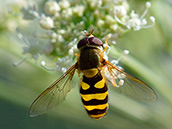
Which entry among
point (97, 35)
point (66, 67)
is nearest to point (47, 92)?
point (66, 67)

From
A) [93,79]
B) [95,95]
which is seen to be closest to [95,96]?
[95,95]

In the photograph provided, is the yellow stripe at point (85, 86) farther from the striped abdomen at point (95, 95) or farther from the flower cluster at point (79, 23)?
the flower cluster at point (79, 23)

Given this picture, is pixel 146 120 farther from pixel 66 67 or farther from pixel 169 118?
pixel 66 67

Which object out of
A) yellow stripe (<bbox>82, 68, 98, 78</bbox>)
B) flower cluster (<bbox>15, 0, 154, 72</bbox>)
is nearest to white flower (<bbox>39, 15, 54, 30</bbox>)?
flower cluster (<bbox>15, 0, 154, 72</bbox>)

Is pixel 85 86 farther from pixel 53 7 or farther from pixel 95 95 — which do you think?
pixel 53 7

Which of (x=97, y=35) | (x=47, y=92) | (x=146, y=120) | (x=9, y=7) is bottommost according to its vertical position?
(x=47, y=92)

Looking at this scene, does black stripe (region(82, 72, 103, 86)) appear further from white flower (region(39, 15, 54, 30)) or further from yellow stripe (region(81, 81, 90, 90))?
white flower (region(39, 15, 54, 30))
